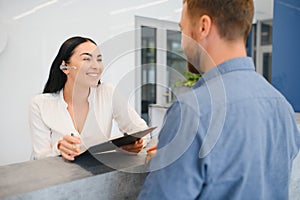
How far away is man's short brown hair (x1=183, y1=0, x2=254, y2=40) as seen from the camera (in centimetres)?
67

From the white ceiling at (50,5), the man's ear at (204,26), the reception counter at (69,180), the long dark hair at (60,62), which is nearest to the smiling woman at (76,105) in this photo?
the long dark hair at (60,62)

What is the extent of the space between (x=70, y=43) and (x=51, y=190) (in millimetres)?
917

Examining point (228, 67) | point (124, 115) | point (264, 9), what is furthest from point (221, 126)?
point (264, 9)

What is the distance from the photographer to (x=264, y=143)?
0.68 metres

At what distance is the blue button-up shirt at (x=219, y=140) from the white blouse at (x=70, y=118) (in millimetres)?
611

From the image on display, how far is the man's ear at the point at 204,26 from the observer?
68 cm

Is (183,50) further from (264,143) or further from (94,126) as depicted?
(94,126)

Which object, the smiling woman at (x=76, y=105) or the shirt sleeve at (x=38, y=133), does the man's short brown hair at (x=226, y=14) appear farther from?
the shirt sleeve at (x=38, y=133)

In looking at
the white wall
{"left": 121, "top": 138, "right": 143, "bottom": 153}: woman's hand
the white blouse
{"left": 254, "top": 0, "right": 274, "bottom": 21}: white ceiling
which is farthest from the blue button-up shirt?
{"left": 254, "top": 0, "right": 274, "bottom": 21}: white ceiling

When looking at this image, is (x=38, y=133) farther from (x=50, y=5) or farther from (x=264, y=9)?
(x=264, y=9)

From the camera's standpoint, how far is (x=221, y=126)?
618 millimetres

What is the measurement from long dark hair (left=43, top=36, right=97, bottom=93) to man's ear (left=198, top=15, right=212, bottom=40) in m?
0.87

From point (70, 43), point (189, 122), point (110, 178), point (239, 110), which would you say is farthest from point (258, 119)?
point (70, 43)

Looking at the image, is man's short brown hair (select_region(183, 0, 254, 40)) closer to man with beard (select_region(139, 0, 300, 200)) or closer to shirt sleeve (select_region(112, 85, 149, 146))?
man with beard (select_region(139, 0, 300, 200))
